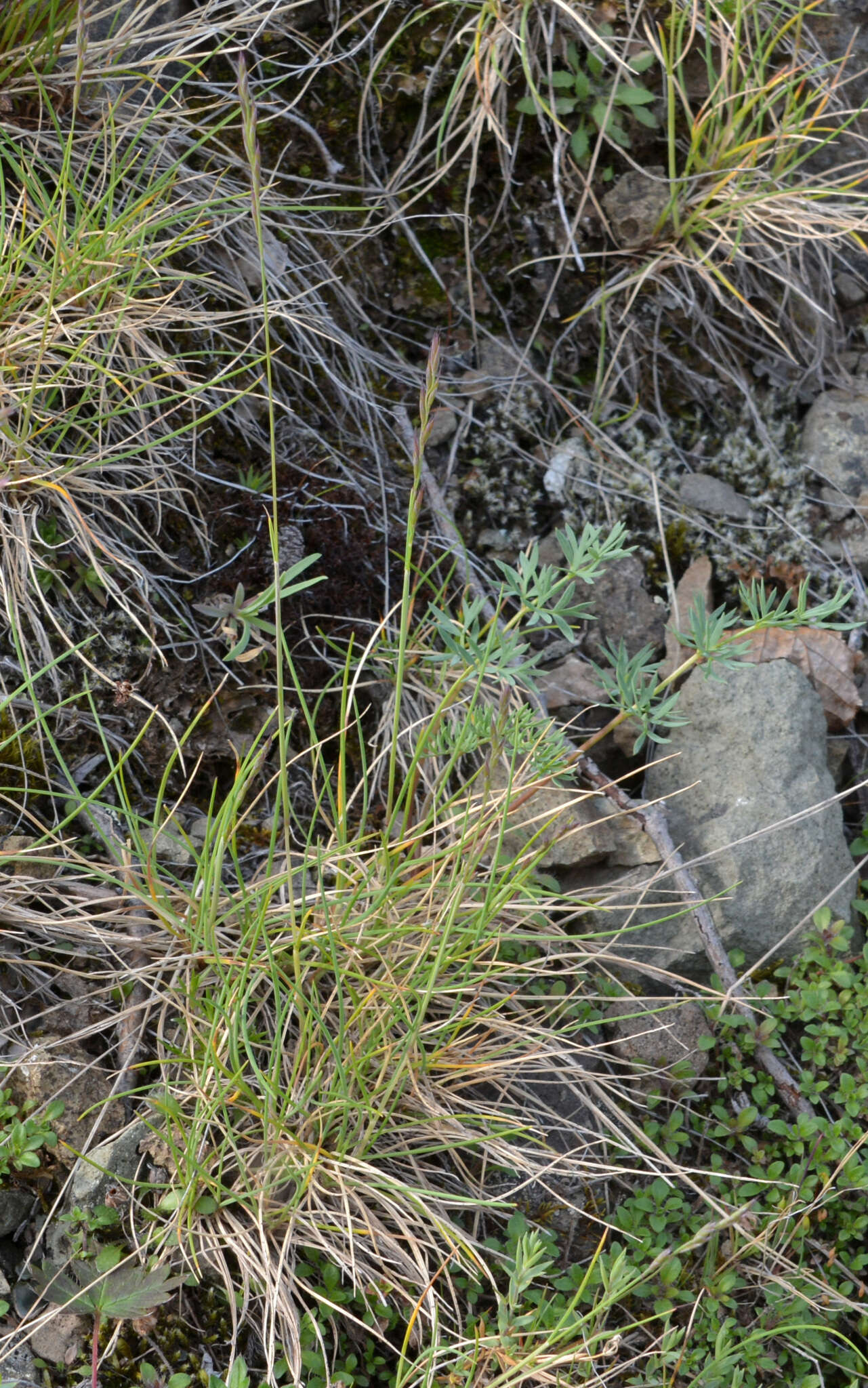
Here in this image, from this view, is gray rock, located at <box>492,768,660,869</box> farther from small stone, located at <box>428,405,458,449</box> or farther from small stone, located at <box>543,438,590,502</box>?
small stone, located at <box>428,405,458,449</box>

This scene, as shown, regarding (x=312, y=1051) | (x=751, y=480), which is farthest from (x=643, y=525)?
(x=312, y=1051)

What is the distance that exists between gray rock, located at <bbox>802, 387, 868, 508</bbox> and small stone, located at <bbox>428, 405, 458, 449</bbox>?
1.11m

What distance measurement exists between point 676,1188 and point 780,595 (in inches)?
67.0

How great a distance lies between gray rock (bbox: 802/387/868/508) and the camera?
344 cm

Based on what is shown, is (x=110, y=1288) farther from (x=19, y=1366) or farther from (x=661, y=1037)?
(x=661, y=1037)

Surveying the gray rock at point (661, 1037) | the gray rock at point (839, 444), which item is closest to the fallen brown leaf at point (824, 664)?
the gray rock at point (839, 444)

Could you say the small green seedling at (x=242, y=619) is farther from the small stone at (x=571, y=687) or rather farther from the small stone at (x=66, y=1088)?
the small stone at (x=66, y=1088)

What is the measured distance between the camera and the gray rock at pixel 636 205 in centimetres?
328

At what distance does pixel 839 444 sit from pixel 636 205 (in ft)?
3.09

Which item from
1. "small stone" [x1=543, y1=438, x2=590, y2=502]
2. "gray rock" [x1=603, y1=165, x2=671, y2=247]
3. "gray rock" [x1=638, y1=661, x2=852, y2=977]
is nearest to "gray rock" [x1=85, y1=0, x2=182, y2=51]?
"gray rock" [x1=603, y1=165, x2=671, y2=247]

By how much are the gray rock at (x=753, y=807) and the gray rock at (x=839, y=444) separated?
2.66 ft

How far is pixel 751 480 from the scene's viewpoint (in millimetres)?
3406

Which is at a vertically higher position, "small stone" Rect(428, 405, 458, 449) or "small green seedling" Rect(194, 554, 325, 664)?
"small stone" Rect(428, 405, 458, 449)

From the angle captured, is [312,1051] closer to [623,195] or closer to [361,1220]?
[361,1220]
